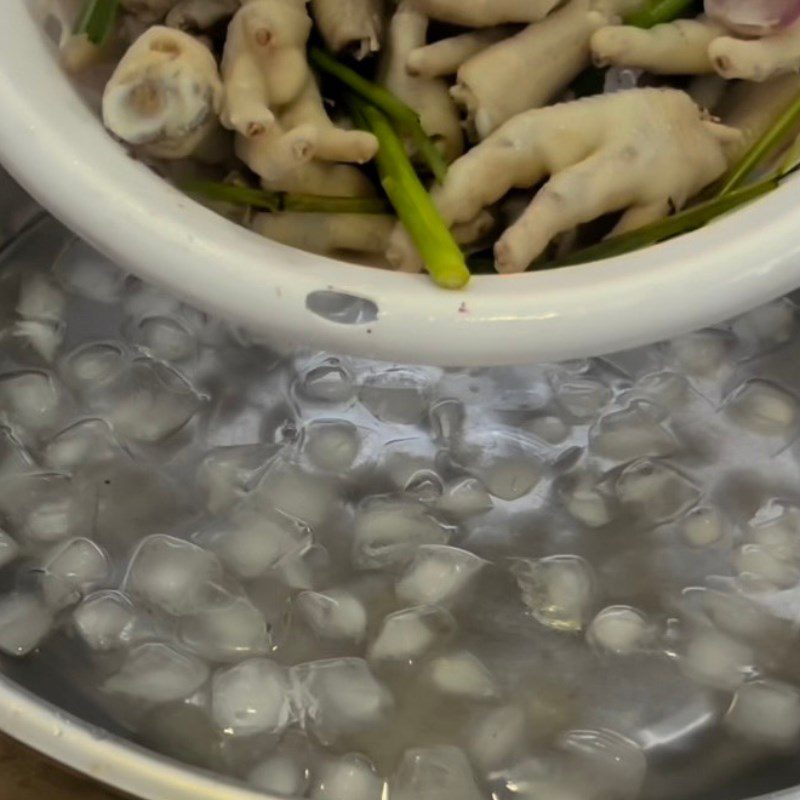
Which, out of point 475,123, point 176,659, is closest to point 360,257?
point 475,123

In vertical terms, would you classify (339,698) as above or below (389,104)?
below

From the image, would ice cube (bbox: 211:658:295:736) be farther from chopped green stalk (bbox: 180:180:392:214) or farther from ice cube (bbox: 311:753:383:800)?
chopped green stalk (bbox: 180:180:392:214)

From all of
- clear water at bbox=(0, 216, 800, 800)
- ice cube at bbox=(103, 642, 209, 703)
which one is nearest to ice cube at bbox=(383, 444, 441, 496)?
clear water at bbox=(0, 216, 800, 800)

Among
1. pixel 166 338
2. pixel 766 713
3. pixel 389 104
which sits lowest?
pixel 766 713

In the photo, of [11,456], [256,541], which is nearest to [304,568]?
[256,541]


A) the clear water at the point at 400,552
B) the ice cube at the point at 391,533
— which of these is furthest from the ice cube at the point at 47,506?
the ice cube at the point at 391,533

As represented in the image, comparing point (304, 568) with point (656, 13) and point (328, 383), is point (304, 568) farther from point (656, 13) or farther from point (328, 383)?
point (656, 13)

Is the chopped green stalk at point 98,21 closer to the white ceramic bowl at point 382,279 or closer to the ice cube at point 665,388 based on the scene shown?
the white ceramic bowl at point 382,279
